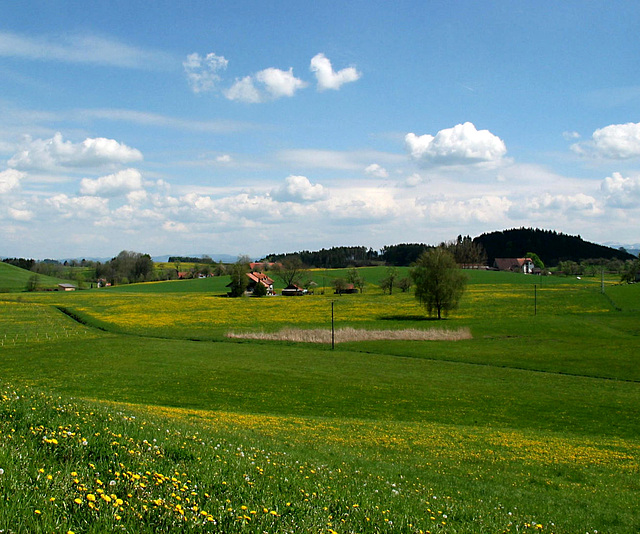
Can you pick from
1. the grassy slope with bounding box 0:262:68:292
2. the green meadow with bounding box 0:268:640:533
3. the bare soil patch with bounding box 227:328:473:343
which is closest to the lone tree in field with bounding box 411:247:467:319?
the green meadow with bounding box 0:268:640:533

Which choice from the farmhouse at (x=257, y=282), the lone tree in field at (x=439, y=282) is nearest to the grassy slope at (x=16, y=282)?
the farmhouse at (x=257, y=282)

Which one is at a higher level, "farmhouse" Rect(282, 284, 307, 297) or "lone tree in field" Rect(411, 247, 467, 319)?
"lone tree in field" Rect(411, 247, 467, 319)

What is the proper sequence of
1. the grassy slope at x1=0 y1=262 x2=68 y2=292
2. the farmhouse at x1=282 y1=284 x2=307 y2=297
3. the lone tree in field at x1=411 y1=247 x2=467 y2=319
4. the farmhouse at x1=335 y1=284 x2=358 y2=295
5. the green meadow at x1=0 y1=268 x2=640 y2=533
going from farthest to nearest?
1. the grassy slope at x1=0 y1=262 x2=68 y2=292
2. the farmhouse at x1=282 y1=284 x2=307 y2=297
3. the farmhouse at x1=335 y1=284 x2=358 y2=295
4. the lone tree in field at x1=411 y1=247 x2=467 y2=319
5. the green meadow at x1=0 y1=268 x2=640 y2=533

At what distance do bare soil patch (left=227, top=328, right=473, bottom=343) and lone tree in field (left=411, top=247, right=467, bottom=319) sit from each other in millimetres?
21129

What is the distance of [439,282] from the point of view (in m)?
91.2

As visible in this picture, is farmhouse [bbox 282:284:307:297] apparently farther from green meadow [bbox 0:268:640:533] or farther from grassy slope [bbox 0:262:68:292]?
grassy slope [bbox 0:262:68:292]

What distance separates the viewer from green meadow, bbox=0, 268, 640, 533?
23.7ft

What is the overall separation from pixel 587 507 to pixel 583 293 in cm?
11700

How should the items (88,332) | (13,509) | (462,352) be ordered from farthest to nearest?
(88,332) → (462,352) → (13,509)

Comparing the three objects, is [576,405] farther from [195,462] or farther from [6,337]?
[6,337]

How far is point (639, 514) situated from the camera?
40.6 ft

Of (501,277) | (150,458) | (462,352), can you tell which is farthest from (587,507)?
(501,277)

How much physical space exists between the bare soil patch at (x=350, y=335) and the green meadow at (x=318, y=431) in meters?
2.30

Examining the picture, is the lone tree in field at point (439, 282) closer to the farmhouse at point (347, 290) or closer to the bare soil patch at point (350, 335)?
the bare soil patch at point (350, 335)
